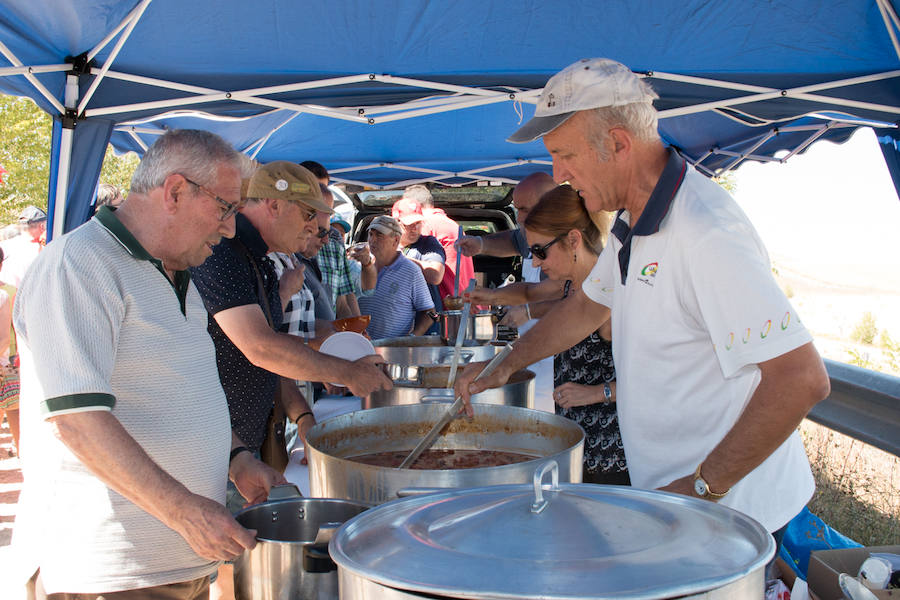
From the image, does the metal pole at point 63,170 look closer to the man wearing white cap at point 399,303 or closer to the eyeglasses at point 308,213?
the man wearing white cap at point 399,303

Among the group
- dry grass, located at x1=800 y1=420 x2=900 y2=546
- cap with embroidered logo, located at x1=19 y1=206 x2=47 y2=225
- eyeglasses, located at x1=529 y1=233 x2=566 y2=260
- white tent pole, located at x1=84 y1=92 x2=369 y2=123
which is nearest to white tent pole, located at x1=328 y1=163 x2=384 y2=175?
cap with embroidered logo, located at x1=19 y1=206 x2=47 y2=225

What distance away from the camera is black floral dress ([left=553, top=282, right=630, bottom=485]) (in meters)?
2.14

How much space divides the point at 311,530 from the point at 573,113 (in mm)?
901

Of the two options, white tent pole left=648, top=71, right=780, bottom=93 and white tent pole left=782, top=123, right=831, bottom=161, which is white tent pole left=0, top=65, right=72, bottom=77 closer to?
white tent pole left=648, top=71, right=780, bottom=93

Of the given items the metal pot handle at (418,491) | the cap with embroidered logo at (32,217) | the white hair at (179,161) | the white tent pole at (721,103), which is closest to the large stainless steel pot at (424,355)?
the white hair at (179,161)

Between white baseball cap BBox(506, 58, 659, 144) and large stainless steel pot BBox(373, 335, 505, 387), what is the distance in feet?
3.28

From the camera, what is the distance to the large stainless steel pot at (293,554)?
0.94 metres

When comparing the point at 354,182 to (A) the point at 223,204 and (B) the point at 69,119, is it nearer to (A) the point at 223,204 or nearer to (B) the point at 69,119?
(B) the point at 69,119

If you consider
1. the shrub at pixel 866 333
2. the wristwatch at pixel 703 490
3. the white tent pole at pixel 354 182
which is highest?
the white tent pole at pixel 354 182

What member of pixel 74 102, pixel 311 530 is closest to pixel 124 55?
pixel 74 102

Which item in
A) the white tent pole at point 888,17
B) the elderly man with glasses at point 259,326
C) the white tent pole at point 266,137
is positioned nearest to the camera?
the elderly man with glasses at point 259,326

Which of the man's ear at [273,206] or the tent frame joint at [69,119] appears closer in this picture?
the man's ear at [273,206]

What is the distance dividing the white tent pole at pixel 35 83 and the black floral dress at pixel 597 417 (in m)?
2.80

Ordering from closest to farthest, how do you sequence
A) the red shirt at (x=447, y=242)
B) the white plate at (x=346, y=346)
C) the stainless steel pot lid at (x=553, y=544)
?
1. the stainless steel pot lid at (x=553, y=544)
2. the white plate at (x=346, y=346)
3. the red shirt at (x=447, y=242)
